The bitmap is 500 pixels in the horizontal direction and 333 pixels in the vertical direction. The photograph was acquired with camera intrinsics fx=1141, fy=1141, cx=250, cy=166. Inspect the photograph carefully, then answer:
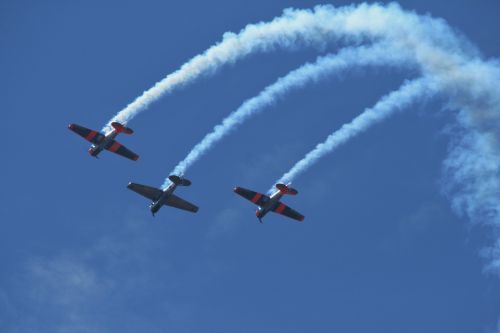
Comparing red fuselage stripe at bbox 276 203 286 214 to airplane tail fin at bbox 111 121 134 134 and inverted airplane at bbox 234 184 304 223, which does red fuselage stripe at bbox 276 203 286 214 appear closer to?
inverted airplane at bbox 234 184 304 223

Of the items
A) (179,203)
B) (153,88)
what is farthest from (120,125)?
(179,203)

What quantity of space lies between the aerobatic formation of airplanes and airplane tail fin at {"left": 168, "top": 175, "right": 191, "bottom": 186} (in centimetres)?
64

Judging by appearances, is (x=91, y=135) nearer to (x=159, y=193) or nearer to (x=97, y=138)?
(x=97, y=138)

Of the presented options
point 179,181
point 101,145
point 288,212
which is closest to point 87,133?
point 101,145

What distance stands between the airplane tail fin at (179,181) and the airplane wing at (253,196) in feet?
17.8

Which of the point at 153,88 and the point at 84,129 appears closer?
the point at 153,88

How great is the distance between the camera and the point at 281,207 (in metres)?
81.1

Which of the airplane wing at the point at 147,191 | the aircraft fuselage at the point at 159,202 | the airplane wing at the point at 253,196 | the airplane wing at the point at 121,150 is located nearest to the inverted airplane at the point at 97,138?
the airplane wing at the point at 121,150

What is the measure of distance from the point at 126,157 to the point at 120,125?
7.31 meters

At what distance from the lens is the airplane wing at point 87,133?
79.8 m

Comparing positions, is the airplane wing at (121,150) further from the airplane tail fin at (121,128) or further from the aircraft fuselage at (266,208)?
the aircraft fuselage at (266,208)

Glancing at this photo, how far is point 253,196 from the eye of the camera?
259 ft

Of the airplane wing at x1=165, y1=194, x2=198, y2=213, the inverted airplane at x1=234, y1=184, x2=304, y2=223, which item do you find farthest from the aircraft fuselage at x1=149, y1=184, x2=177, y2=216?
the inverted airplane at x1=234, y1=184, x2=304, y2=223

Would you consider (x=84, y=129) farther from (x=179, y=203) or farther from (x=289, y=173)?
(x=289, y=173)
